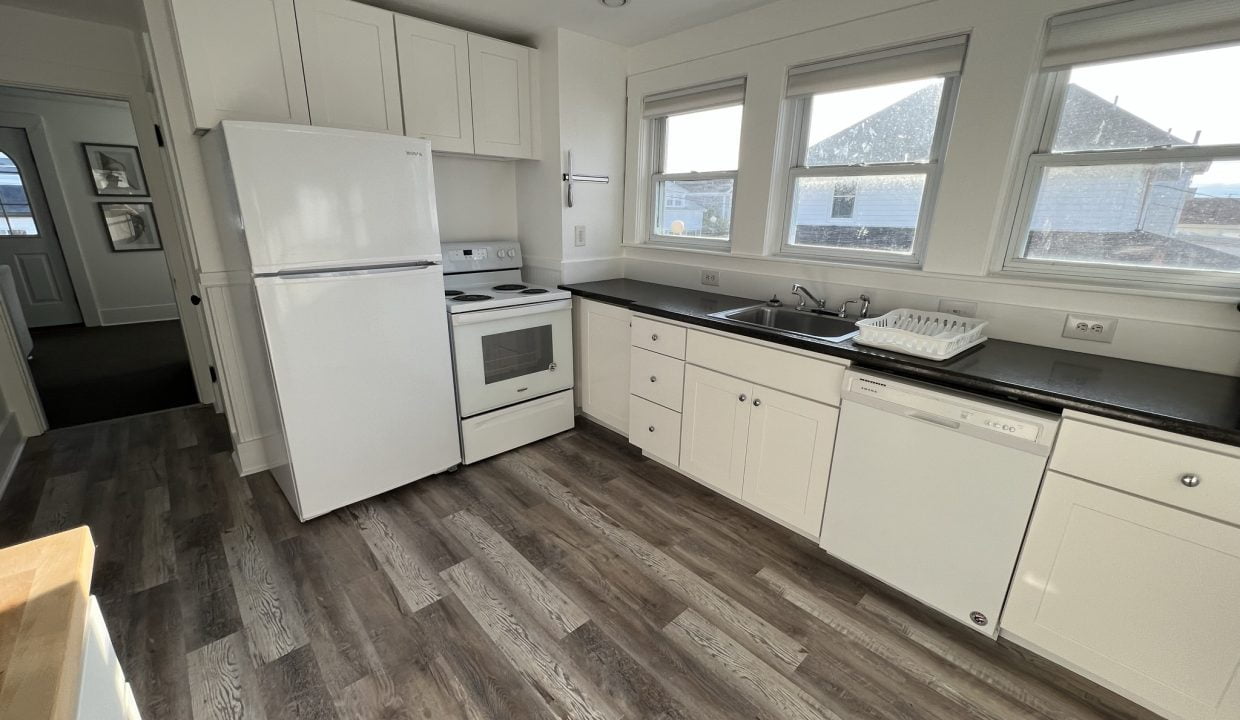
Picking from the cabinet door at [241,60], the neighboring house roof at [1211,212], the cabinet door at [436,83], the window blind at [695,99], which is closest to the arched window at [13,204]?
the cabinet door at [241,60]

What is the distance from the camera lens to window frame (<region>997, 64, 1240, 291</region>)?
161 centimetres

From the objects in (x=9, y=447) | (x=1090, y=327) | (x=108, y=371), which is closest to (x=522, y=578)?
(x=1090, y=327)

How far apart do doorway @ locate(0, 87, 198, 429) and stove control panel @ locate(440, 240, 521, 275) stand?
301 centimetres

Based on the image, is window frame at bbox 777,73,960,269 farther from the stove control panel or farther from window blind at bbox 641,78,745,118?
the stove control panel

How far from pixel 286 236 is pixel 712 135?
90.3 inches

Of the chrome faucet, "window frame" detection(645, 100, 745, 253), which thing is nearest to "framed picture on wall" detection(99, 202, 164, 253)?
"window frame" detection(645, 100, 745, 253)

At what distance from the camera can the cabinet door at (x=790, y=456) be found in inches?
76.7

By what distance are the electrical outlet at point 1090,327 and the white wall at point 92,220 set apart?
7495mm

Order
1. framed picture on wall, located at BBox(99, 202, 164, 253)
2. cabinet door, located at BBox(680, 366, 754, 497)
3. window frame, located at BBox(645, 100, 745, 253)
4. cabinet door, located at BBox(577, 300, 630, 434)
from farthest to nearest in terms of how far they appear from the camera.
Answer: framed picture on wall, located at BBox(99, 202, 164, 253) → window frame, located at BBox(645, 100, 745, 253) → cabinet door, located at BBox(577, 300, 630, 434) → cabinet door, located at BBox(680, 366, 754, 497)

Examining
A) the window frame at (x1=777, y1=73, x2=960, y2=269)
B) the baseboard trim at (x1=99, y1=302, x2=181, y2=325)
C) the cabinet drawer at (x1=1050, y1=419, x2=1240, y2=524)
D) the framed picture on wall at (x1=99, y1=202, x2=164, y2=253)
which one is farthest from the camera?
the baseboard trim at (x1=99, y1=302, x2=181, y2=325)

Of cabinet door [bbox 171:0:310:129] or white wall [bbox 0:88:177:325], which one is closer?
cabinet door [bbox 171:0:310:129]

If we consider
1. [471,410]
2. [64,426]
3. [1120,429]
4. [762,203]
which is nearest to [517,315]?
[471,410]

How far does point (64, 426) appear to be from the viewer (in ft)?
10.3

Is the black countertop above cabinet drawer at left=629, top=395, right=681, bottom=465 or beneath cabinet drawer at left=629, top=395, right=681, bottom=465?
above
